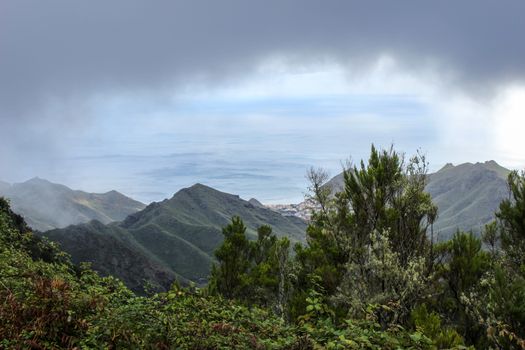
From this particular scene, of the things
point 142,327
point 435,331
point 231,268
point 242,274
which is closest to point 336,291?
point 435,331

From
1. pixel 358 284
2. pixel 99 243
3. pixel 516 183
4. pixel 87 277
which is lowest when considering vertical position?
pixel 99 243

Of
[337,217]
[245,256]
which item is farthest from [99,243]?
[337,217]

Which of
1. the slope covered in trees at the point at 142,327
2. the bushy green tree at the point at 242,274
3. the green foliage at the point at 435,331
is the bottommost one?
the bushy green tree at the point at 242,274

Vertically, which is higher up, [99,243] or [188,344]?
[188,344]

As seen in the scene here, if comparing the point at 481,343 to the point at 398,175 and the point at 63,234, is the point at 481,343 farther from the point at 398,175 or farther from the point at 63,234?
the point at 63,234

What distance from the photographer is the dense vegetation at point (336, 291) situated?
24.8 ft

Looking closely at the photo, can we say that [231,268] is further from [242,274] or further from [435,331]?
[435,331]

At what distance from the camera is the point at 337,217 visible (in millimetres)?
20531

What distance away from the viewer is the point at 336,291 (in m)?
21.5

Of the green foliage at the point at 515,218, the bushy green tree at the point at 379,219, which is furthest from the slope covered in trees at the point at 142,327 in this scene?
the green foliage at the point at 515,218

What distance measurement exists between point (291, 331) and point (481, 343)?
15827 mm

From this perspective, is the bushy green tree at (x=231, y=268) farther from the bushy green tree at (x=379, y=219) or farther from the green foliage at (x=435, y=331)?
the green foliage at (x=435, y=331)

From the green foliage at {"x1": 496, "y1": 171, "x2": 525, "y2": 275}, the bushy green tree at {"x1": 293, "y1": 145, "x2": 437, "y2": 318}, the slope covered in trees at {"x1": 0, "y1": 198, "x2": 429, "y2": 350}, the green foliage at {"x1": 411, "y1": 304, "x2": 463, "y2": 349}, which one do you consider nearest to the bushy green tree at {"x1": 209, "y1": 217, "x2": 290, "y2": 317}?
the bushy green tree at {"x1": 293, "y1": 145, "x2": 437, "y2": 318}

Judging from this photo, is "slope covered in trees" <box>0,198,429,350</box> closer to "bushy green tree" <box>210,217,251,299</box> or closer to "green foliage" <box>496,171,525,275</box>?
"green foliage" <box>496,171,525,275</box>
